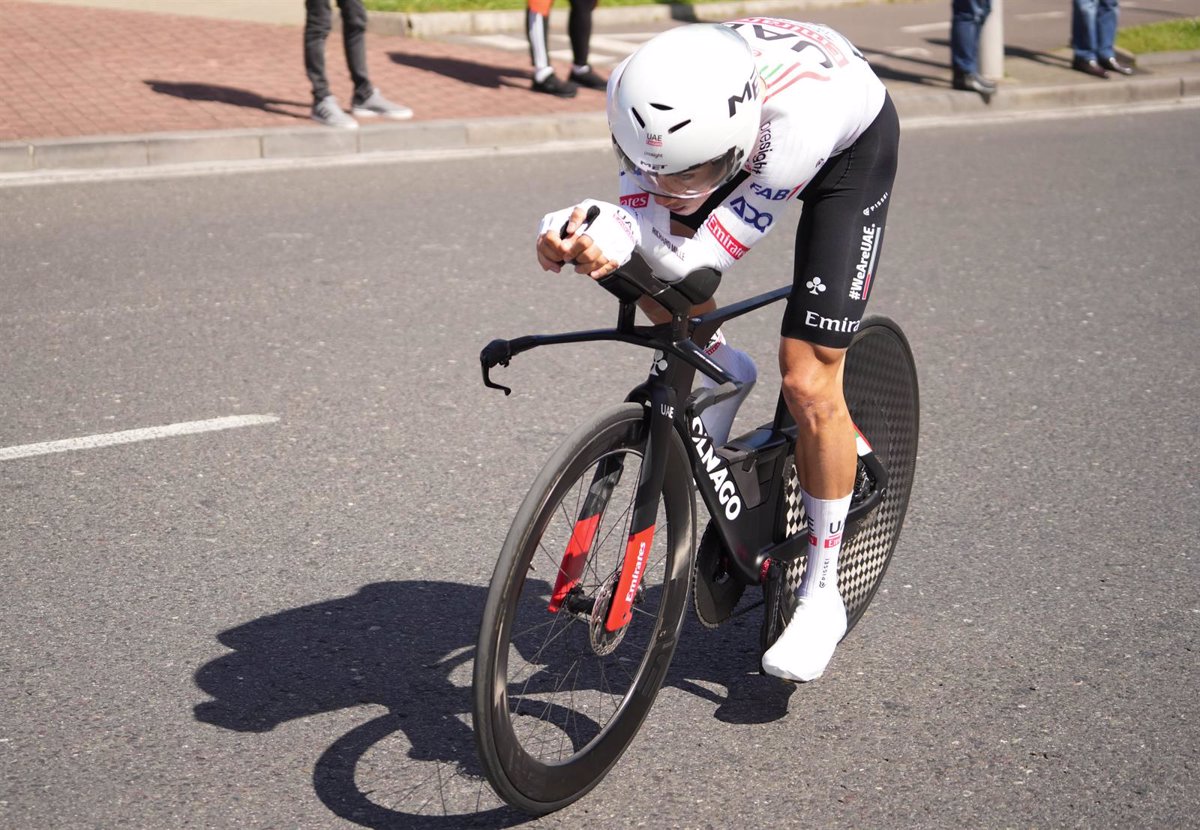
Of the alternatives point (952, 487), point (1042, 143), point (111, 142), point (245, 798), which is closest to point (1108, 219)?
point (1042, 143)

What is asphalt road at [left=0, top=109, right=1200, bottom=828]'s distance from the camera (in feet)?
10.9

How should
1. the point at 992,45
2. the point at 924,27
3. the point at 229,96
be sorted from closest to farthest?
the point at 229,96, the point at 992,45, the point at 924,27

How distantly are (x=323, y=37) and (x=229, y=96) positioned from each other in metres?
1.08

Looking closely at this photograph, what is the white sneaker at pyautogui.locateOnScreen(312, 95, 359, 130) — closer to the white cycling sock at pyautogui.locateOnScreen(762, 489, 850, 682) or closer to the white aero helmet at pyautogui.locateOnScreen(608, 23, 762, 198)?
the white cycling sock at pyautogui.locateOnScreen(762, 489, 850, 682)

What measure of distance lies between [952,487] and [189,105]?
6988 millimetres

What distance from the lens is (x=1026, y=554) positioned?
14.8ft

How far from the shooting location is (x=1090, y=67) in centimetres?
1324

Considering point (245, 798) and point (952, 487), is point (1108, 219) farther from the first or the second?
point (245, 798)

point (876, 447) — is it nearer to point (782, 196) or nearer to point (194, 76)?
point (782, 196)

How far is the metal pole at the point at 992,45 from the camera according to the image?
12.6m

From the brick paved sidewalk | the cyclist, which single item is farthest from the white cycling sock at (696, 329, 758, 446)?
the brick paved sidewalk

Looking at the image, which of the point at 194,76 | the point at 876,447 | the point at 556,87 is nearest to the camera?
the point at 876,447

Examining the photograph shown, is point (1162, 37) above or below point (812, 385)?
below

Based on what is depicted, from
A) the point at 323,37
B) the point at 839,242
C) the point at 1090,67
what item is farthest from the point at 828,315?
the point at 1090,67
